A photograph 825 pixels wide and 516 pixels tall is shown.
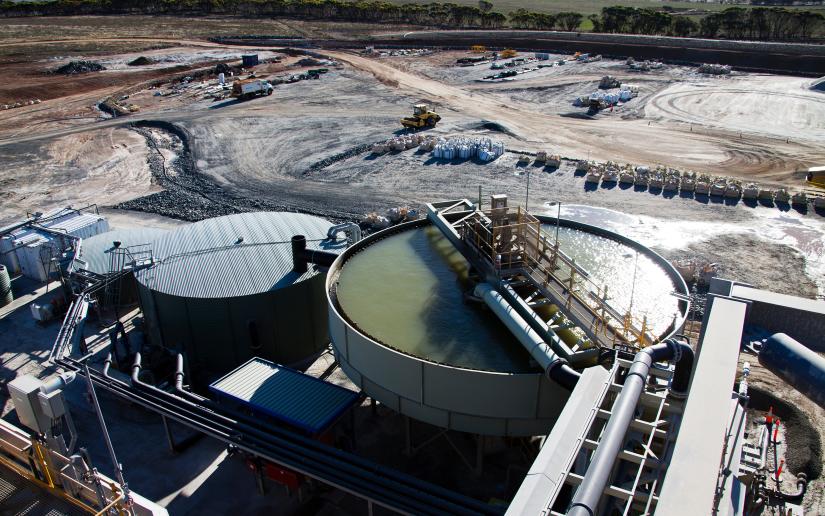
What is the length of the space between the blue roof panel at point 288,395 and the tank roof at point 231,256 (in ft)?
15.5

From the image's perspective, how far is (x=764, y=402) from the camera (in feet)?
73.5

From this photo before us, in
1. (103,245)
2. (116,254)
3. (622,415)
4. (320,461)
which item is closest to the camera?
(622,415)

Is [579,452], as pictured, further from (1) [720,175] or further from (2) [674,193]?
(1) [720,175]

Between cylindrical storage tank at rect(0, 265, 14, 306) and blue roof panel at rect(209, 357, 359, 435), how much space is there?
59.3 ft

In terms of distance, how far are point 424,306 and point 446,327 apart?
1552 mm

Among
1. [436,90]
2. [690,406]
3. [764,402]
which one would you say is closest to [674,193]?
[764,402]

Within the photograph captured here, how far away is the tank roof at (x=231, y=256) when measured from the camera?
24.5 metres

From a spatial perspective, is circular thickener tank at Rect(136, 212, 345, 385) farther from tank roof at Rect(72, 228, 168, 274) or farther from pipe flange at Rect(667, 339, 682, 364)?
pipe flange at Rect(667, 339, 682, 364)

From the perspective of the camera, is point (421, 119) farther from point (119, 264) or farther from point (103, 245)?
point (119, 264)

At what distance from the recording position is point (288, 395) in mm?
19438

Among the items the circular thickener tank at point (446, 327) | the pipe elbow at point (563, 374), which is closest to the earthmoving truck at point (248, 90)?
the circular thickener tank at point (446, 327)

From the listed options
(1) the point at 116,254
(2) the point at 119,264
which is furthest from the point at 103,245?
(2) the point at 119,264

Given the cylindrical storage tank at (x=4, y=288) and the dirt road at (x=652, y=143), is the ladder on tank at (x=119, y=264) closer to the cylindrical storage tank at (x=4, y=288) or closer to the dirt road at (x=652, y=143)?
the cylindrical storage tank at (x=4, y=288)

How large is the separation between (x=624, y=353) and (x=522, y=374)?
2.80 m
